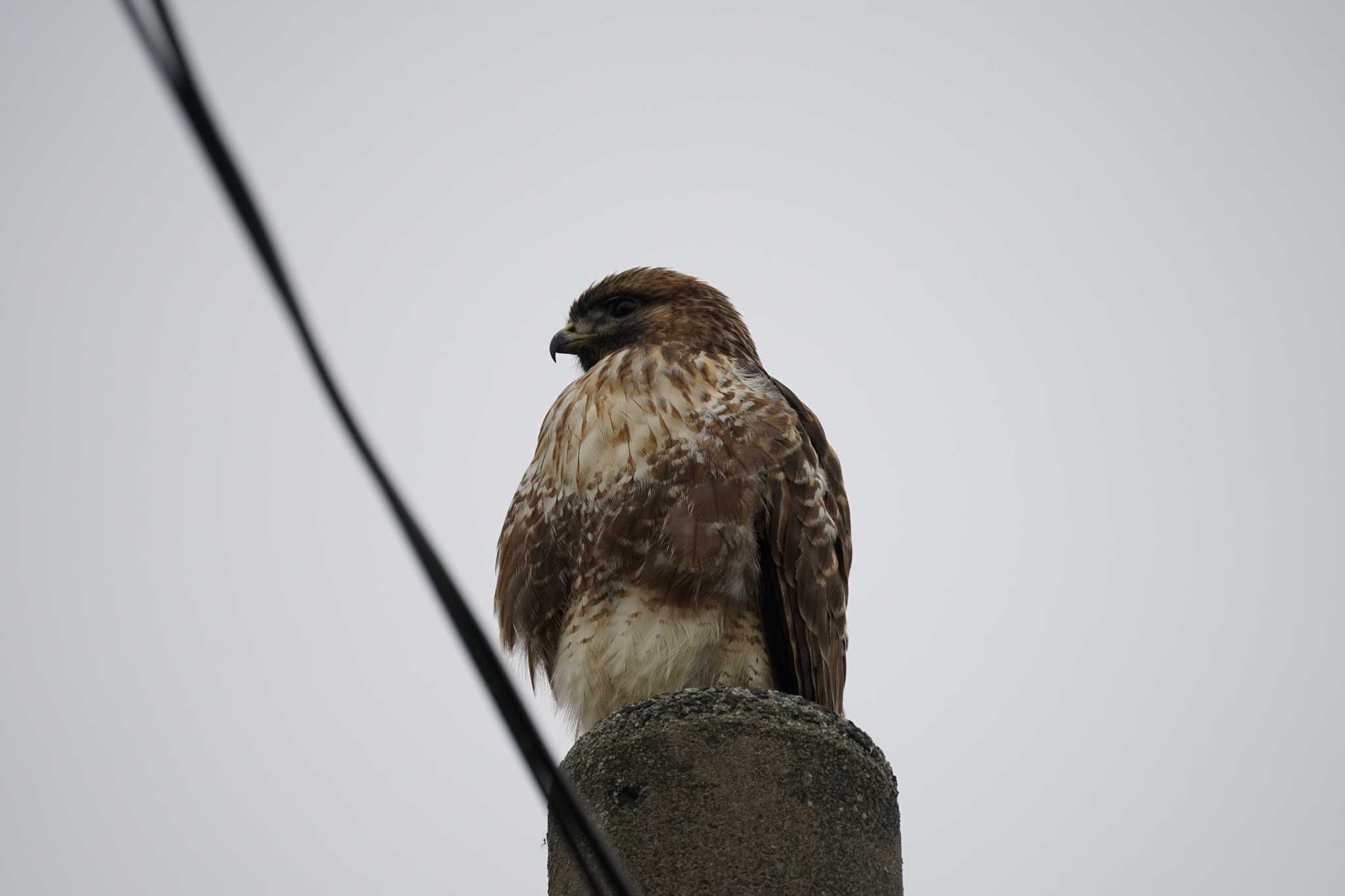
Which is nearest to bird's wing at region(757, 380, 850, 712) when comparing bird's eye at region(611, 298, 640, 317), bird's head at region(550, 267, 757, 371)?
bird's head at region(550, 267, 757, 371)

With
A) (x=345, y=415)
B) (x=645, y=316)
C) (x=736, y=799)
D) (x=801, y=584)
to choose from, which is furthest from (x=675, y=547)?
(x=345, y=415)

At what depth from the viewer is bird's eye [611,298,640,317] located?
5.75m

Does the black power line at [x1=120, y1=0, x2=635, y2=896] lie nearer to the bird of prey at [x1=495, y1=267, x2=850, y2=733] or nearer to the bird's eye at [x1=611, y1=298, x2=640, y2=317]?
the bird of prey at [x1=495, y1=267, x2=850, y2=733]

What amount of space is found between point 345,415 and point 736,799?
5.58 feet

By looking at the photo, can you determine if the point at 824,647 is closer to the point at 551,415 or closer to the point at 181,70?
the point at 551,415

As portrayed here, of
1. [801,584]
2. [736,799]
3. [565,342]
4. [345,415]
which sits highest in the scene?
[565,342]

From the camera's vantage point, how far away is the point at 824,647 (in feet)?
15.2

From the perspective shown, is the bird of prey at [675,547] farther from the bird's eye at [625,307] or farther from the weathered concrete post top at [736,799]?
the weathered concrete post top at [736,799]

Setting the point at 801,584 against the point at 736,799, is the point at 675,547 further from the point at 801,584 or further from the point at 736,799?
the point at 736,799

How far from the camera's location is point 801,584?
15.0 ft

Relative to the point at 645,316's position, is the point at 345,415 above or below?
below

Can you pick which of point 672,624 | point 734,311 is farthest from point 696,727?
point 734,311

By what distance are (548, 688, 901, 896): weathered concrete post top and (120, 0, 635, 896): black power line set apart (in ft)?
3.16

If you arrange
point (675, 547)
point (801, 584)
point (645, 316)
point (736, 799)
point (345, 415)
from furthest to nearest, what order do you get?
point (645, 316)
point (801, 584)
point (675, 547)
point (736, 799)
point (345, 415)
